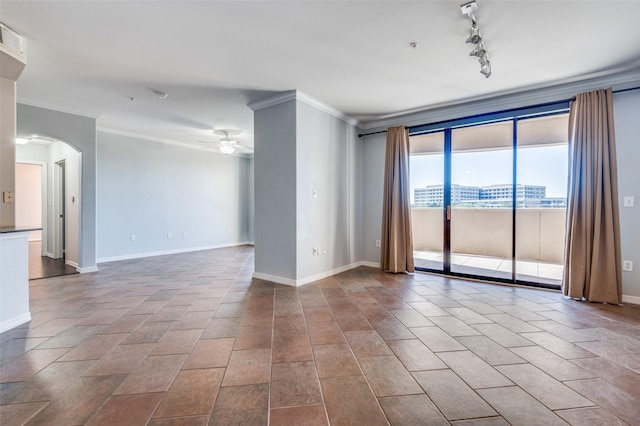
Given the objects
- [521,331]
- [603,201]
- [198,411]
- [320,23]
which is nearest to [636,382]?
[521,331]

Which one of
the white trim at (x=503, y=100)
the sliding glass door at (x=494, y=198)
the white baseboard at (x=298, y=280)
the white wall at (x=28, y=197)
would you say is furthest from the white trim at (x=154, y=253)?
the sliding glass door at (x=494, y=198)

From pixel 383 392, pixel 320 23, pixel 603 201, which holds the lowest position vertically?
pixel 383 392

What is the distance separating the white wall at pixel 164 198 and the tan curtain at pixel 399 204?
16.2ft

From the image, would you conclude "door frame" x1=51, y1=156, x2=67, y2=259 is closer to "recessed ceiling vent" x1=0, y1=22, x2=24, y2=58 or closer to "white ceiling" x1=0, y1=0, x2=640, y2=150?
"white ceiling" x1=0, y1=0, x2=640, y2=150

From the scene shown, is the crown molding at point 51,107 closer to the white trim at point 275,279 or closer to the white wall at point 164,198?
the white wall at point 164,198

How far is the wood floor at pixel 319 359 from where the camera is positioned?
152cm

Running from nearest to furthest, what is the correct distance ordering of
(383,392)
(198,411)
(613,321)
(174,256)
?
(198,411), (383,392), (613,321), (174,256)

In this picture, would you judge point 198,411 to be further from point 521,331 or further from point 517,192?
point 517,192

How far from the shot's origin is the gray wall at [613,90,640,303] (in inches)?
127

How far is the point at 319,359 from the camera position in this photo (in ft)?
6.71

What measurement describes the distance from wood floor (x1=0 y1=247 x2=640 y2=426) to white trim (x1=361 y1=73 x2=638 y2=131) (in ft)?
8.65

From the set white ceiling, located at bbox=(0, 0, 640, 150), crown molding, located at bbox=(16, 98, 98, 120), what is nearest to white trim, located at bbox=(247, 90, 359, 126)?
white ceiling, located at bbox=(0, 0, 640, 150)

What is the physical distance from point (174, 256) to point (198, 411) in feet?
17.9

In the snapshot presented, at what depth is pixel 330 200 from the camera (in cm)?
460
